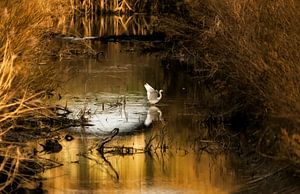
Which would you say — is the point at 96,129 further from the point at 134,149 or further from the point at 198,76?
the point at 198,76

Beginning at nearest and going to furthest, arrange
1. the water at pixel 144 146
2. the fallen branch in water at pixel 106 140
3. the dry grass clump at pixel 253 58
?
the water at pixel 144 146 → the dry grass clump at pixel 253 58 → the fallen branch in water at pixel 106 140

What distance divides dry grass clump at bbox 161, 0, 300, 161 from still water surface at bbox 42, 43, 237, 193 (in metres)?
0.75

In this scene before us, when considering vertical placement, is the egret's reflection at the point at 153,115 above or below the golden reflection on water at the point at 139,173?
above

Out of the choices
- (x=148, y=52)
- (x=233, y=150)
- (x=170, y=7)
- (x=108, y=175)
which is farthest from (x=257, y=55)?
(x=170, y=7)

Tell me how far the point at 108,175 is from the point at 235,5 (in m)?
4.50

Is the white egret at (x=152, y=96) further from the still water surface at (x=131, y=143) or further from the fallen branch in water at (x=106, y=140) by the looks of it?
the fallen branch in water at (x=106, y=140)

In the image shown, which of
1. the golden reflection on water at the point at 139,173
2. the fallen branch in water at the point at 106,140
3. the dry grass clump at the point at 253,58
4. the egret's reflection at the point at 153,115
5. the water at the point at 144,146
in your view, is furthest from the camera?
the egret's reflection at the point at 153,115

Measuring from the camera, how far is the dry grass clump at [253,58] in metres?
8.19

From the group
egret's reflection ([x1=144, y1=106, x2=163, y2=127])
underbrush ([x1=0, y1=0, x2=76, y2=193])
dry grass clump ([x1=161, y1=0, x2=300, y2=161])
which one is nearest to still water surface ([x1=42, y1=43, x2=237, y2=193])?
egret's reflection ([x1=144, y1=106, x2=163, y2=127])

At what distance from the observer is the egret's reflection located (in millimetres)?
10738

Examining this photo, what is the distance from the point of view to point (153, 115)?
1109cm

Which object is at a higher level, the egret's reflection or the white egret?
the white egret

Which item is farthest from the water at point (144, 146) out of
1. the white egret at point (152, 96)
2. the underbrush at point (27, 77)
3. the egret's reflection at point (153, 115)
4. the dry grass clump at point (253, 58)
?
the dry grass clump at point (253, 58)

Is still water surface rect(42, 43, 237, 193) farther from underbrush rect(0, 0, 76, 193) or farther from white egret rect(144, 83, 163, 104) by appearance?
underbrush rect(0, 0, 76, 193)
